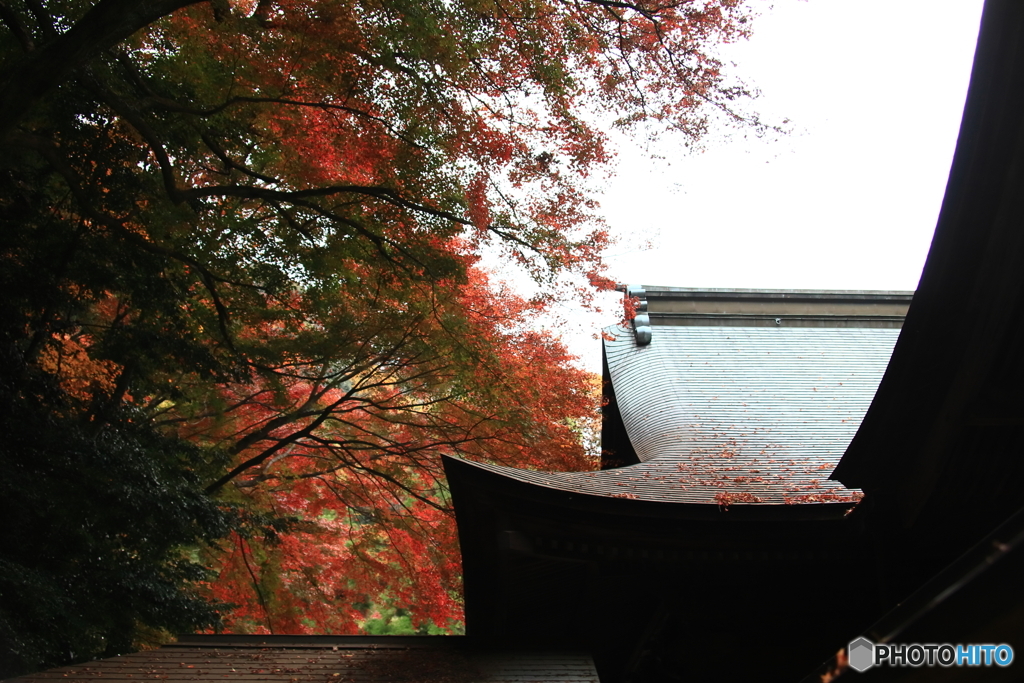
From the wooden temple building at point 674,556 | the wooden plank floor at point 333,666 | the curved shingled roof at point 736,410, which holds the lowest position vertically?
the wooden plank floor at point 333,666

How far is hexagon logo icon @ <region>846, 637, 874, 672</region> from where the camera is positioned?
81cm

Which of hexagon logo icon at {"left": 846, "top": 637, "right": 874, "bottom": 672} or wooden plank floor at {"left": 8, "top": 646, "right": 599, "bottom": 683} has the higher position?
hexagon logo icon at {"left": 846, "top": 637, "right": 874, "bottom": 672}

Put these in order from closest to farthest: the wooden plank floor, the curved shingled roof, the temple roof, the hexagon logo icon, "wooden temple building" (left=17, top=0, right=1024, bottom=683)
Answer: the hexagon logo icon → "wooden temple building" (left=17, top=0, right=1024, bottom=683) → the wooden plank floor → the curved shingled roof → the temple roof

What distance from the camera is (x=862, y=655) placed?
32.6 inches

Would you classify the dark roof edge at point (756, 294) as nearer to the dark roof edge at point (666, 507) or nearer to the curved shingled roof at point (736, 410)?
the curved shingled roof at point (736, 410)

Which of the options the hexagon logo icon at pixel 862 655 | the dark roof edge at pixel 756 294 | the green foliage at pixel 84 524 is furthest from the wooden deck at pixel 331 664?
the dark roof edge at pixel 756 294

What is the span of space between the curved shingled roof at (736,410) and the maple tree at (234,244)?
1359 mm

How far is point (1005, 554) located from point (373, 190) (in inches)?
275

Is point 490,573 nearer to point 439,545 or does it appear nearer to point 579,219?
point 579,219

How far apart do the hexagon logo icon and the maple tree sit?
5098 millimetres

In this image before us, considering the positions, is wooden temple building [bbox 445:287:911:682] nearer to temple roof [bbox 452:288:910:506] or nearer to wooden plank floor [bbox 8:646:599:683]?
temple roof [bbox 452:288:910:506]

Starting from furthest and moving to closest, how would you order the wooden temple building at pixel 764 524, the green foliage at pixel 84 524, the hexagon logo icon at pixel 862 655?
the green foliage at pixel 84 524, the wooden temple building at pixel 764 524, the hexagon logo icon at pixel 862 655

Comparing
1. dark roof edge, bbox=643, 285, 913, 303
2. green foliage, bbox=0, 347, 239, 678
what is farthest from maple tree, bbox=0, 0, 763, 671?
dark roof edge, bbox=643, 285, 913, 303

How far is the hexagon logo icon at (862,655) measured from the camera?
81 cm
